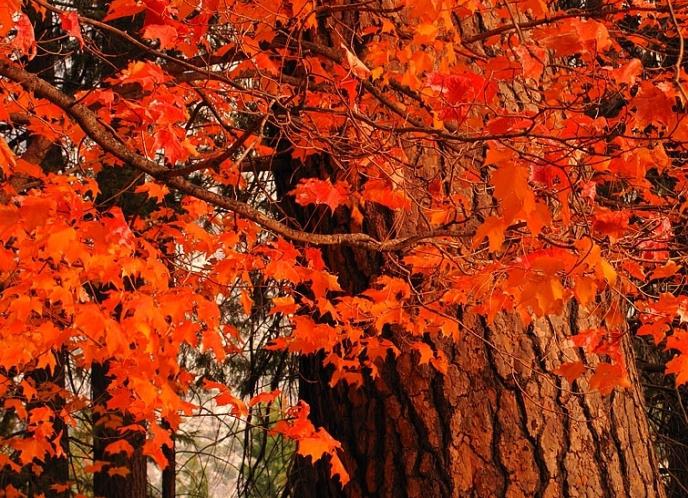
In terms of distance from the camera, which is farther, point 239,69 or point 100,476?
point 100,476

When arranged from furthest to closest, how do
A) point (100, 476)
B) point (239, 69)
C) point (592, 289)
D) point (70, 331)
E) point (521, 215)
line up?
point (100, 476)
point (239, 69)
point (70, 331)
point (592, 289)
point (521, 215)

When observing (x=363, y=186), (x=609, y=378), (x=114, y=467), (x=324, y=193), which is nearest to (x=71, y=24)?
(x=324, y=193)

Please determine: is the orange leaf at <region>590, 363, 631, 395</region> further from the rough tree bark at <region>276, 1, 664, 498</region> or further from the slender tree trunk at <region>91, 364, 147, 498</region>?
the slender tree trunk at <region>91, 364, 147, 498</region>

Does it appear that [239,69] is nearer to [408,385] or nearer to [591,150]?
[408,385]

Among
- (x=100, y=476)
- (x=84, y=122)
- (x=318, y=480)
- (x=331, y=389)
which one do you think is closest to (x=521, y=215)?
(x=84, y=122)

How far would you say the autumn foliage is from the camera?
2.78 metres

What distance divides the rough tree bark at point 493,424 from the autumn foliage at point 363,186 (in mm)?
112

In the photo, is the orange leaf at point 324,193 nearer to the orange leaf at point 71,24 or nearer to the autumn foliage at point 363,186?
the autumn foliage at point 363,186

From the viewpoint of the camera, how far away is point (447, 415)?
4059 millimetres

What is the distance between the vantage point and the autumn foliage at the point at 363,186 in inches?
109

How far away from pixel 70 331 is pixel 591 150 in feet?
8.33

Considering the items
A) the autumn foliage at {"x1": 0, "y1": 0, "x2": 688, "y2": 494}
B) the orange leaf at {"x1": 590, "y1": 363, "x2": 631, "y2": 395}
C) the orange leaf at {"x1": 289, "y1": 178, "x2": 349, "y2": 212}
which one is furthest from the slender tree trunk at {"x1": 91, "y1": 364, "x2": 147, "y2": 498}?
the orange leaf at {"x1": 590, "y1": 363, "x2": 631, "y2": 395}

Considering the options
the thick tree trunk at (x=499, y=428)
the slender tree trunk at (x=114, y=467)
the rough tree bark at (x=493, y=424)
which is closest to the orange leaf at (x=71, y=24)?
the rough tree bark at (x=493, y=424)

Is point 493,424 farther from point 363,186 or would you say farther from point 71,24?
point 71,24
